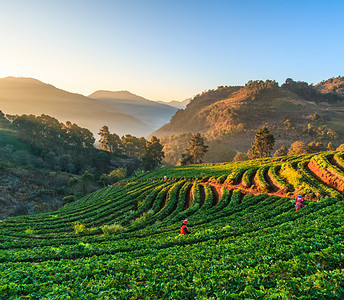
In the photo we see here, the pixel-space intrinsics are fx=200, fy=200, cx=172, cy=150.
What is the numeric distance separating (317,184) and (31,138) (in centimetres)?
11179

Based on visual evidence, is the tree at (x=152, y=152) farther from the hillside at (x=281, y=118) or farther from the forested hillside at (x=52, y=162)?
the hillside at (x=281, y=118)

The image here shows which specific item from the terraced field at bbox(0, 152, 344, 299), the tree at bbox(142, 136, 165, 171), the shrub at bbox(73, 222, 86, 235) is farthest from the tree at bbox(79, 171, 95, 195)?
the shrub at bbox(73, 222, 86, 235)

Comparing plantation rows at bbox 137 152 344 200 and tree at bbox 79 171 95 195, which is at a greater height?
plantation rows at bbox 137 152 344 200

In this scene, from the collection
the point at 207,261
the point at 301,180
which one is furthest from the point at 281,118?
the point at 207,261

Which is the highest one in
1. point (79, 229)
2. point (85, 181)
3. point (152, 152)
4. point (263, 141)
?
point (263, 141)

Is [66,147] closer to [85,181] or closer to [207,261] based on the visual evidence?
[85,181]

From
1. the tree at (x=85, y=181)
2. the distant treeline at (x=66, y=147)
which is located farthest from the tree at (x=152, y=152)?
the tree at (x=85, y=181)

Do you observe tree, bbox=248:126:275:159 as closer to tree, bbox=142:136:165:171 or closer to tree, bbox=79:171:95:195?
tree, bbox=142:136:165:171

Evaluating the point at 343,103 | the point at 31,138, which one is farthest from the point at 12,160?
the point at 343,103

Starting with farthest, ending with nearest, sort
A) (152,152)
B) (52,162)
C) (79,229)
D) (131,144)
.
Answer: (131,144) → (52,162) → (152,152) → (79,229)

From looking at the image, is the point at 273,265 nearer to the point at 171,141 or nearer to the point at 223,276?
the point at 223,276

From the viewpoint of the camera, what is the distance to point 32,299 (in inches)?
325

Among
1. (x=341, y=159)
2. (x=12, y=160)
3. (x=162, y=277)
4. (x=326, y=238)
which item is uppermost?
(x=341, y=159)

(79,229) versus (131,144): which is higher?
(131,144)
